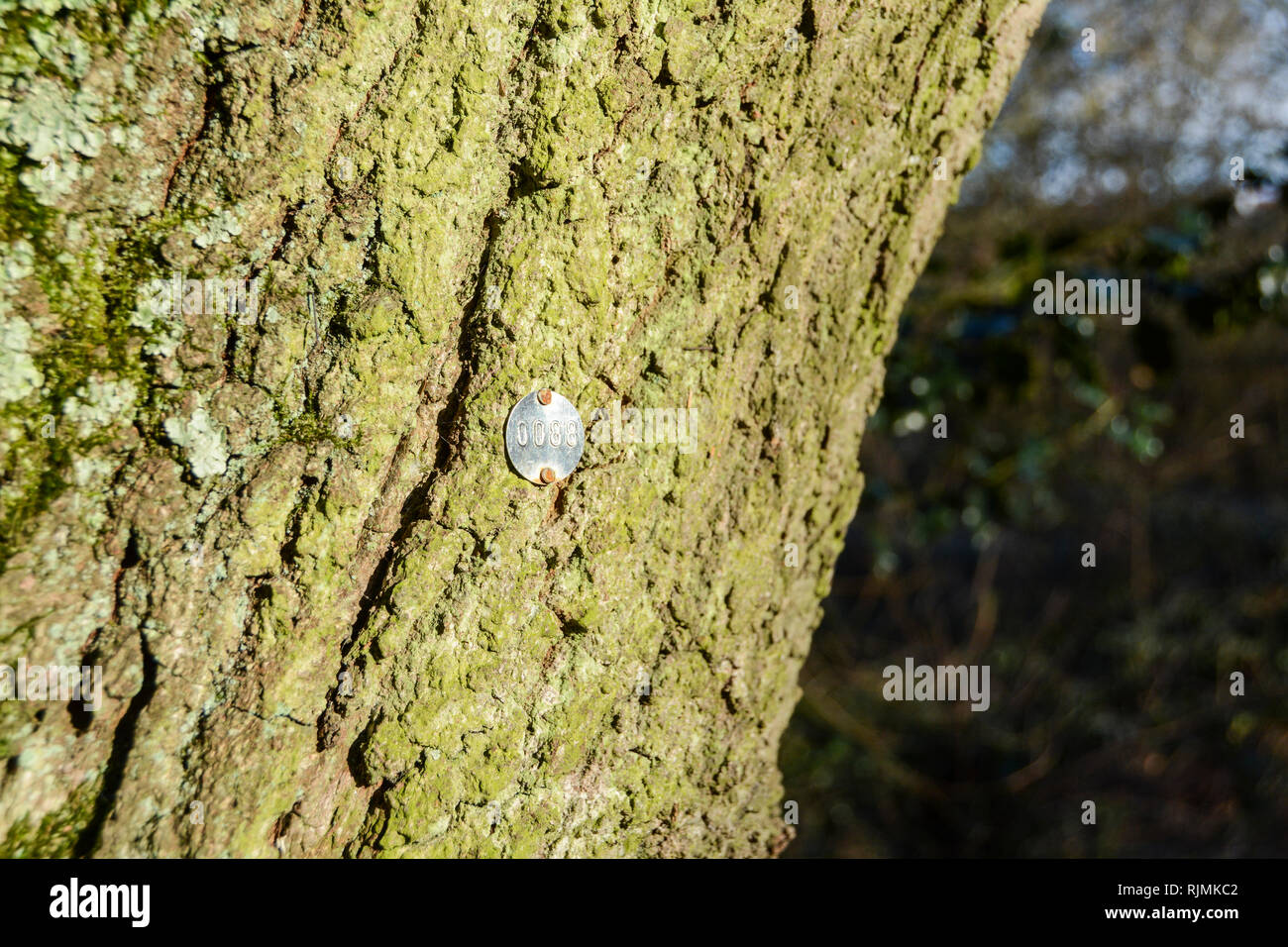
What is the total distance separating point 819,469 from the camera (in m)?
1.18

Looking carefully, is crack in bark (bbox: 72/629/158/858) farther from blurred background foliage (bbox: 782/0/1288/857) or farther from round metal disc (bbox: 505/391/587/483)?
blurred background foliage (bbox: 782/0/1288/857)

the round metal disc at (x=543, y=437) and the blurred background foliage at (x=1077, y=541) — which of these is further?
the blurred background foliage at (x=1077, y=541)

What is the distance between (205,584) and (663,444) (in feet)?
1.71

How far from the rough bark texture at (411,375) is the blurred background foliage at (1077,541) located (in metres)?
1.64

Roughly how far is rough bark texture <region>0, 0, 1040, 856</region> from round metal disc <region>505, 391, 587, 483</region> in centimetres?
2

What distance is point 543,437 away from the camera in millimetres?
972

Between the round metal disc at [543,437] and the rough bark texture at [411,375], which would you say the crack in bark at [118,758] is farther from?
the round metal disc at [543,437]

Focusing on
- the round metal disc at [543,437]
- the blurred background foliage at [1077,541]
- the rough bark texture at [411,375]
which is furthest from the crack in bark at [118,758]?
the blurred background foliage at [1077,541]

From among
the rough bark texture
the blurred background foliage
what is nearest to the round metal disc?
the rough bark texture

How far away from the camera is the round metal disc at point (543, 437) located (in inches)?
38.0

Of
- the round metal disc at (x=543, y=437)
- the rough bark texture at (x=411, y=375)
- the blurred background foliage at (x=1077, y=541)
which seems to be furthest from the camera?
the blurred background foliage at (x=1077, y=541)

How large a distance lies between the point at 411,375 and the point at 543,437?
0.16 metres

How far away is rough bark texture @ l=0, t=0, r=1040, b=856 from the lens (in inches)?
33.7

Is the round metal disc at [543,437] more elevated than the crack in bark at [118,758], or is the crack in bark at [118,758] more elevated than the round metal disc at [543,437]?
the round metal disc at [543,437]
